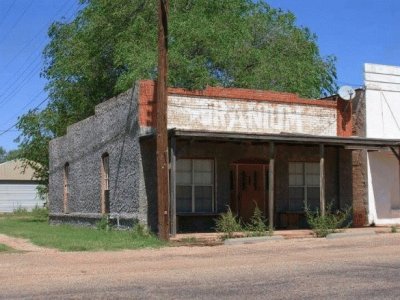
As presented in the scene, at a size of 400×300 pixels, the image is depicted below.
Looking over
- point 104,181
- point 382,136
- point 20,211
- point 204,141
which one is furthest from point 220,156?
point 20,211

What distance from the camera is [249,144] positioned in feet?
74.7

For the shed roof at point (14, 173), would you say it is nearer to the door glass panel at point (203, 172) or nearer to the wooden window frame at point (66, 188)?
the wooden window frame at point (66, 188)

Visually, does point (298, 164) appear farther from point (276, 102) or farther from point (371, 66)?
point (371, 66)

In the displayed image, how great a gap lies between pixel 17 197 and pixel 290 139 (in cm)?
3551

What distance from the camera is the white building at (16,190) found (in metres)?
50.8

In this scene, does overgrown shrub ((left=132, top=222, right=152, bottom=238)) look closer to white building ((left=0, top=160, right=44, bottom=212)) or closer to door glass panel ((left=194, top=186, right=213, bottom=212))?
door glass panel ((left=194, top=186, right=213, bottom=212))

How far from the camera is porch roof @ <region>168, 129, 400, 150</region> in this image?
18891 mm

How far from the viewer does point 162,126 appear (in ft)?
60.1

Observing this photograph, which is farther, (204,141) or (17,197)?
(17,197)

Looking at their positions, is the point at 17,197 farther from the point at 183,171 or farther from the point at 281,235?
the point at 281,235

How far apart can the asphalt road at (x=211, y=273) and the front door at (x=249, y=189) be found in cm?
549

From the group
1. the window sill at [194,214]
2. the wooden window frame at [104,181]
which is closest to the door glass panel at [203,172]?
the window sill at [194,214]

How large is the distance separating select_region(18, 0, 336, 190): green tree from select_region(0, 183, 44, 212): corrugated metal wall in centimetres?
1523

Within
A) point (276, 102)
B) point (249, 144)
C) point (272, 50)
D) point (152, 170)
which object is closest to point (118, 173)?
point (152, 170)
